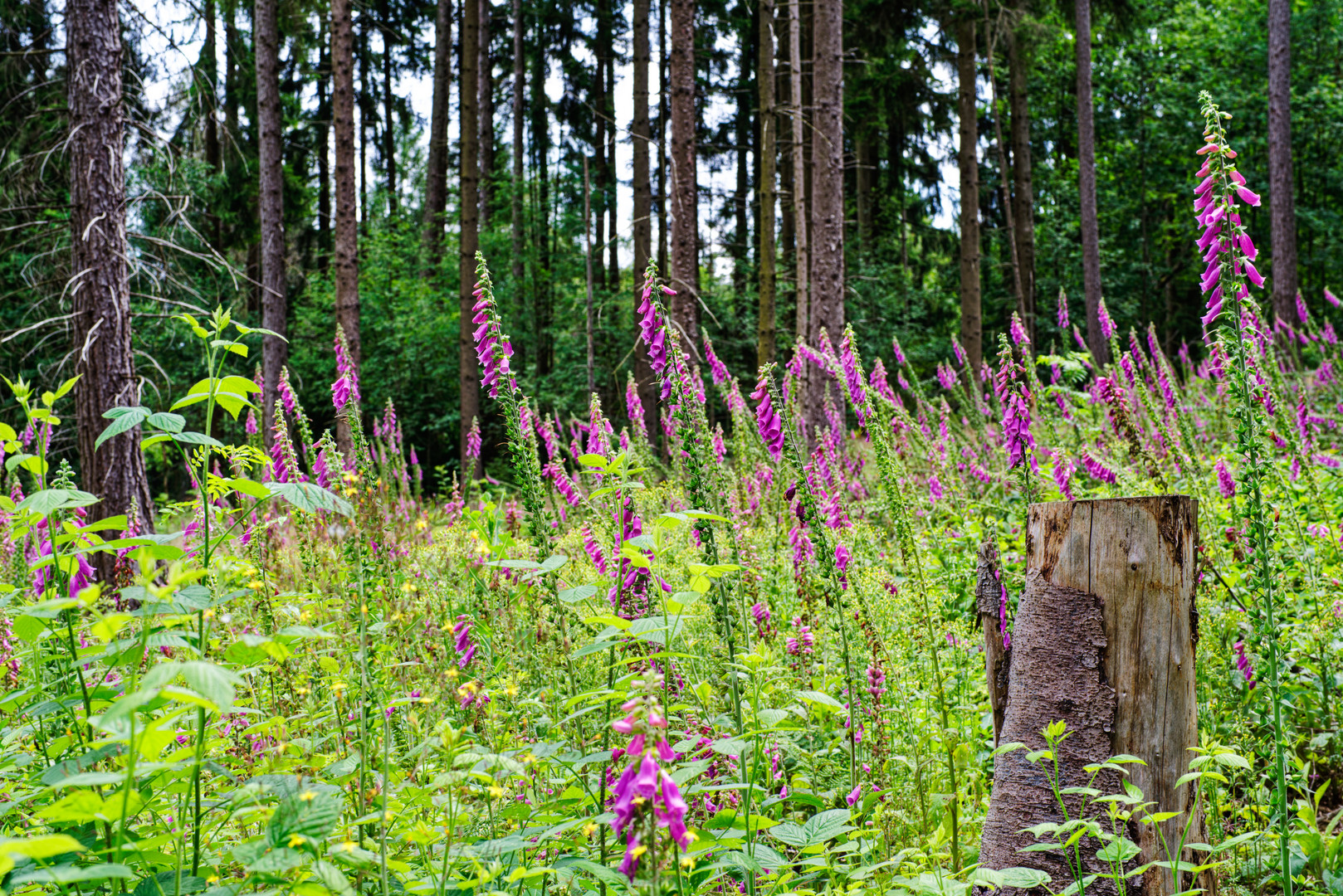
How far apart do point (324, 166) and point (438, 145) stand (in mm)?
9913

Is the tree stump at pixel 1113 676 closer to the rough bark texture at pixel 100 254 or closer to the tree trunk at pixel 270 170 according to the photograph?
the rough bark texture at pixel 100 254

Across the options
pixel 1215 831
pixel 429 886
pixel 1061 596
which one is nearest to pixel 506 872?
pixel 429 886

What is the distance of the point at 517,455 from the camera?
8.11 ft

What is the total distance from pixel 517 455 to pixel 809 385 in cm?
718

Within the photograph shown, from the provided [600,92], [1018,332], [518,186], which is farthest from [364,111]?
[1018,332]

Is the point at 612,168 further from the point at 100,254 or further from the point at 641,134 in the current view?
the point at 100,254

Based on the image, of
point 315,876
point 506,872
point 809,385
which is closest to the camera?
point 315,876

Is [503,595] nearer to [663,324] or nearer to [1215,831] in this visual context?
[663,324]

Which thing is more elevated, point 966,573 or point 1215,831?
point 966,573

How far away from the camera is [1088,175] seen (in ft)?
59.1

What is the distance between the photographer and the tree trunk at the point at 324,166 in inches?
1030

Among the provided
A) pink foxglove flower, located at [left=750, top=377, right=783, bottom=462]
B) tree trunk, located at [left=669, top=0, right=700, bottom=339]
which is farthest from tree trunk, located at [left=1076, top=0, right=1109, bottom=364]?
pink foxglove flower, located at [left=750, top=377, right=783, bottom=462]

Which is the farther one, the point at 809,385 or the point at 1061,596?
the point at 809,385

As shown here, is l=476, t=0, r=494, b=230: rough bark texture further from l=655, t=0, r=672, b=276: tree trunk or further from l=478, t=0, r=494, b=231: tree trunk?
l=655, t=0, r=672, b=276: tree trunk
